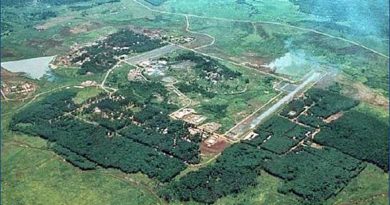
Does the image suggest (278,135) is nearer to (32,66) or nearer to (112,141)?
(112,141)

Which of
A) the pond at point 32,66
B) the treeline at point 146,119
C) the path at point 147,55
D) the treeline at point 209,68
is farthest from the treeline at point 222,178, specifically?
the pond at point 32,66

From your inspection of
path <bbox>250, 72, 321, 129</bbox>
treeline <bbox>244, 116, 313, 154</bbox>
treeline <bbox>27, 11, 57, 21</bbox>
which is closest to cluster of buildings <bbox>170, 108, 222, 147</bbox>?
treeline <bbox>244, 116, 313, 154</bbox>

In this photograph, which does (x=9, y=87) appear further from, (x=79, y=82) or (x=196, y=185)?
(x=196, y=185)

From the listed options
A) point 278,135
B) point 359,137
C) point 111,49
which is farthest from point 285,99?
point 111,49

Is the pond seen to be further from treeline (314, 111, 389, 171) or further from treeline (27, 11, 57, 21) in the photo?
treeline (314, 111, 389, 171)

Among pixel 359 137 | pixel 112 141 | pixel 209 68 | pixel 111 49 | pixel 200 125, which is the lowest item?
pixel 111 49

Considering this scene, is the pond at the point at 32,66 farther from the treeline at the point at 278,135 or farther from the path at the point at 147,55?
the treeline at the point at 278,135
